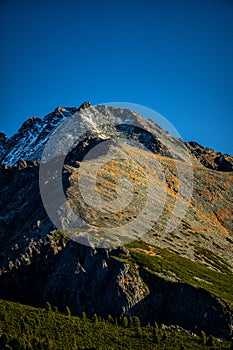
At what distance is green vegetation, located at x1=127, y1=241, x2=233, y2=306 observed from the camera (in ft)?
266

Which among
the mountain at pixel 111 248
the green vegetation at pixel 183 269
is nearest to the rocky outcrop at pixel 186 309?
the mountain at pixel 111 248

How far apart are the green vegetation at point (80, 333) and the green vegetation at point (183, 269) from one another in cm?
1148

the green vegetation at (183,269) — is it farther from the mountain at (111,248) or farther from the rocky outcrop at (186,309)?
the rocky outcrop at (186,309)

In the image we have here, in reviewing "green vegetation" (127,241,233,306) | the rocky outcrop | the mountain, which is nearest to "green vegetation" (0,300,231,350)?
the rocky outcrop

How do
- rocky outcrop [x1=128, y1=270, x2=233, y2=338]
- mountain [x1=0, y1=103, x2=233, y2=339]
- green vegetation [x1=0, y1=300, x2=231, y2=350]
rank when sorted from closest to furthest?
green vegetation [x1=0, y1=300, x2=231, y2=350] → rocky outcrop [x1=128, y1=270, x2=233, y2=338] → mountain [x1=0, y1=103, x2=233, y2=339]

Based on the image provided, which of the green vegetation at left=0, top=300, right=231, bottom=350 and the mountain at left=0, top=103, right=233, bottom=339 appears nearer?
the green vegetation at left=0, top=300, right=231, bottom=350

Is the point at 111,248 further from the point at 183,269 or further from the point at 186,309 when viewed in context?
the point at 186,309

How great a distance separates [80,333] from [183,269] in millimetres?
30280

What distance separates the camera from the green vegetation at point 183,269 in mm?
81000

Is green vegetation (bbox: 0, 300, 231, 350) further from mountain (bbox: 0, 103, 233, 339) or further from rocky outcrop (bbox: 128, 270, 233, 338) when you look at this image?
mountain (bbox: 0, 103, 233, 339)

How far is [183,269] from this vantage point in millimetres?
87875

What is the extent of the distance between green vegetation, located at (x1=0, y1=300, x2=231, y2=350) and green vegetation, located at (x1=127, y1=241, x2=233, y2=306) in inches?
452

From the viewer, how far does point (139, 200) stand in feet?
417

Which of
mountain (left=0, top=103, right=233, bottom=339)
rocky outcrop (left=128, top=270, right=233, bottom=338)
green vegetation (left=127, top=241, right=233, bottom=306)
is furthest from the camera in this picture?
green vegetation (left=127, top=241, right=233, bottom=306)
